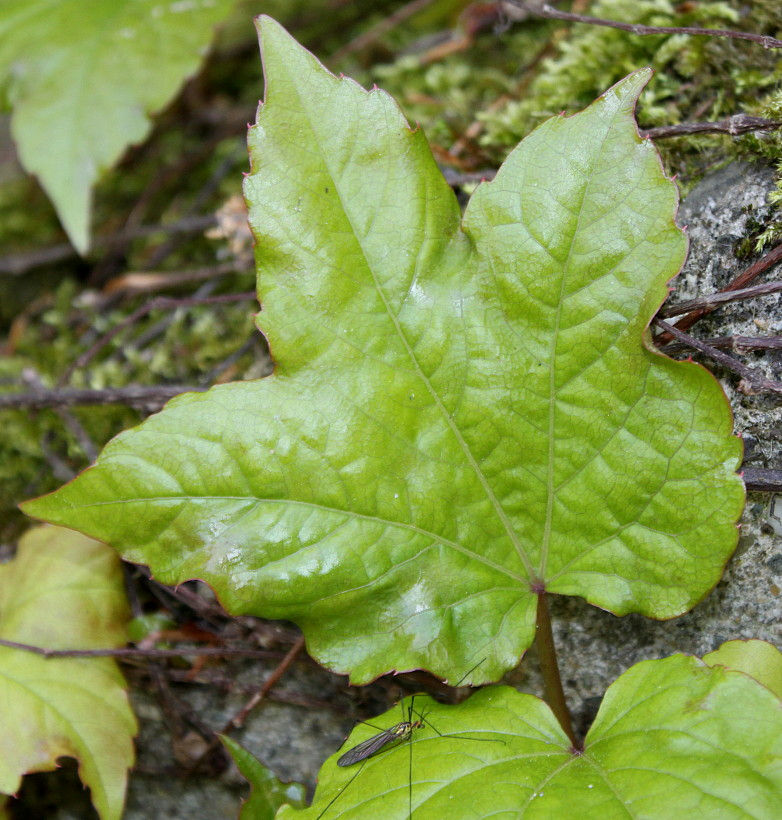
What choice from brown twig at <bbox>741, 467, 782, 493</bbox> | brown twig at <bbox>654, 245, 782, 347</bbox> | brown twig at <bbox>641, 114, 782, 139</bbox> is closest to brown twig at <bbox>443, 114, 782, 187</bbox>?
brown twig at <bbox>641, 114, 782, 139</bbox>

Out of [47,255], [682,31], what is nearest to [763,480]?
[682,31]

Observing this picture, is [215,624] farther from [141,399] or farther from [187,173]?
[187,173]

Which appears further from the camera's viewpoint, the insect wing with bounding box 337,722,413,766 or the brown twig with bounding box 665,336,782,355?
the brown twig with bounding box 665,336,782,355

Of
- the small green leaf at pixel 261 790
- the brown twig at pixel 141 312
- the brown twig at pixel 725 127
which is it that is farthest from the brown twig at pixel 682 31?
the small green leaf at pixel 261 790

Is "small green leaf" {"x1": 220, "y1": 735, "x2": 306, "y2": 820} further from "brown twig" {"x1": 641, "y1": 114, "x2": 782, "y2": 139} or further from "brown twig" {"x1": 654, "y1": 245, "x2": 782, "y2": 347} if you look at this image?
"brown twig" {"x1": 641, "y1": 114, "x2": 782, "y2": 139}

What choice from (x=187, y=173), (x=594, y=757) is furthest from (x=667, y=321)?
(x=187, y=173)

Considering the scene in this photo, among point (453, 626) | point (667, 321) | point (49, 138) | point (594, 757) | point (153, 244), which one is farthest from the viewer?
point (153, 244)
